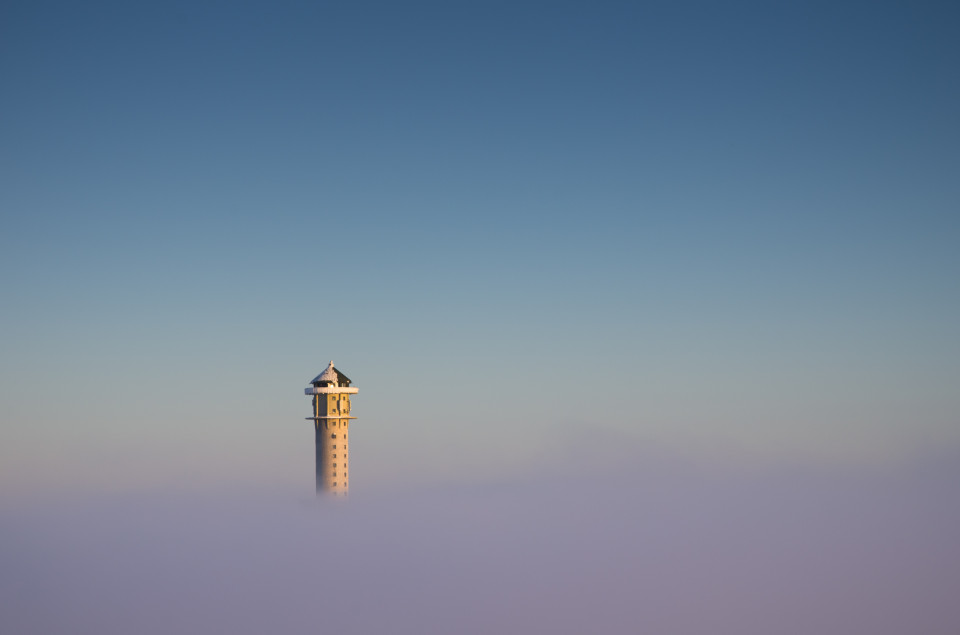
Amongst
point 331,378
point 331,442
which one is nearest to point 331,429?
point 331,442

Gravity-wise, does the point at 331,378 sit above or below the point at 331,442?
above

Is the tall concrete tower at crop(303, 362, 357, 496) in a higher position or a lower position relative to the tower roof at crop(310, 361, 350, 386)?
lower

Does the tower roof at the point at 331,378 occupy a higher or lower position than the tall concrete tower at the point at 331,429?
higher

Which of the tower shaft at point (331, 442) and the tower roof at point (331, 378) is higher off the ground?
the tower roof at point (331, 378)

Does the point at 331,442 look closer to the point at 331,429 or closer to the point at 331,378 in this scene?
the point at 331,429

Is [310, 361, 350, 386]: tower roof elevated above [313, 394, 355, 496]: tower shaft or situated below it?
above

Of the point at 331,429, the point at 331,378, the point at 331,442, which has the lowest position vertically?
the point at 331,442
